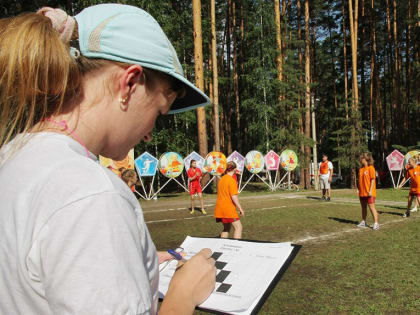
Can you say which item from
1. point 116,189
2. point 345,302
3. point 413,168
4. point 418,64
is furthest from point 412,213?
point 418,64

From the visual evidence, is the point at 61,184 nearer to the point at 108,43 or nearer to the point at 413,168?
the point at 108,43

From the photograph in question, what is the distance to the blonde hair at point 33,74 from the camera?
2.56 feet

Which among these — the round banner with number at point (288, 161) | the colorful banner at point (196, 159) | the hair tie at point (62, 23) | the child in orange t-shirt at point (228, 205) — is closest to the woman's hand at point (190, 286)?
the hair tie at point (62, 23)

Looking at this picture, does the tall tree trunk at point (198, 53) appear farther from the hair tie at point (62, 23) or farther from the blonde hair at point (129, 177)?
the hair tie at point (62, 23)

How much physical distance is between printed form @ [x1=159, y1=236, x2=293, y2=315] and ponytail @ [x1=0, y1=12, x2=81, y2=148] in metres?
0.80

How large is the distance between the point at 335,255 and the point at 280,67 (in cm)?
2186

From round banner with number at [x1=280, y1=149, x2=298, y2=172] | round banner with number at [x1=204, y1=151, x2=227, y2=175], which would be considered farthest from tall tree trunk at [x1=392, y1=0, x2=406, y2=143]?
round banner with number at [x1=204, y1=151, x2=227, y2=175]

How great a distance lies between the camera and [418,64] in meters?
25.7

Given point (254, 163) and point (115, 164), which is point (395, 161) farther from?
point (115, 164)

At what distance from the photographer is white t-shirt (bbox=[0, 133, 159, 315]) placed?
0.62 m

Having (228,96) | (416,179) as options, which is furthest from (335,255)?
(228,96)

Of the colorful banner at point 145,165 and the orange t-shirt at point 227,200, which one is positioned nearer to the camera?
the orange t-shirt at point 227,200

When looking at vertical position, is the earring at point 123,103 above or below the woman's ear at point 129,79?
below

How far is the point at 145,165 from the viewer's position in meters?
17.7
